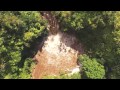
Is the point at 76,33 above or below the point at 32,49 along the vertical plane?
above

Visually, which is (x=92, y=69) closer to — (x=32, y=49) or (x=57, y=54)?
(x=57, y=54)

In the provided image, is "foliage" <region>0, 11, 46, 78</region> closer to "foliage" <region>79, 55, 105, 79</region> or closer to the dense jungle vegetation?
the dense jungle vegetation

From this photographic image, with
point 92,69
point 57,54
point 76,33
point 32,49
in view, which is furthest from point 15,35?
point 92,69

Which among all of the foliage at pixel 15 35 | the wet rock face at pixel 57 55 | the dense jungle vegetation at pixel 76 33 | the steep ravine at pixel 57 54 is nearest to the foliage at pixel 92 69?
the dense jungle vegetation at pixel 76 33

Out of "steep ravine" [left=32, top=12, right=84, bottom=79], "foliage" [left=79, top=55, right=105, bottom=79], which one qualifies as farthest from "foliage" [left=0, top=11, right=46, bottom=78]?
"foliage" [left=79, top=55, right=105, bottom=79]

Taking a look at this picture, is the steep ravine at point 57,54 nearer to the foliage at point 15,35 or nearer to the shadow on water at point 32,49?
the shadow on water at point 32,49

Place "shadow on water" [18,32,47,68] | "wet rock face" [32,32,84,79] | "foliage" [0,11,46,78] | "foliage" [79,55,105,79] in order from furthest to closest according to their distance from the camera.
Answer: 1. "wet rock face" [32,32,84,79]
2. "shadow on water" [18,32,47,68]
3. "foliage" [79,55,105,79]
4. "foliage" [0,11,46,78]
